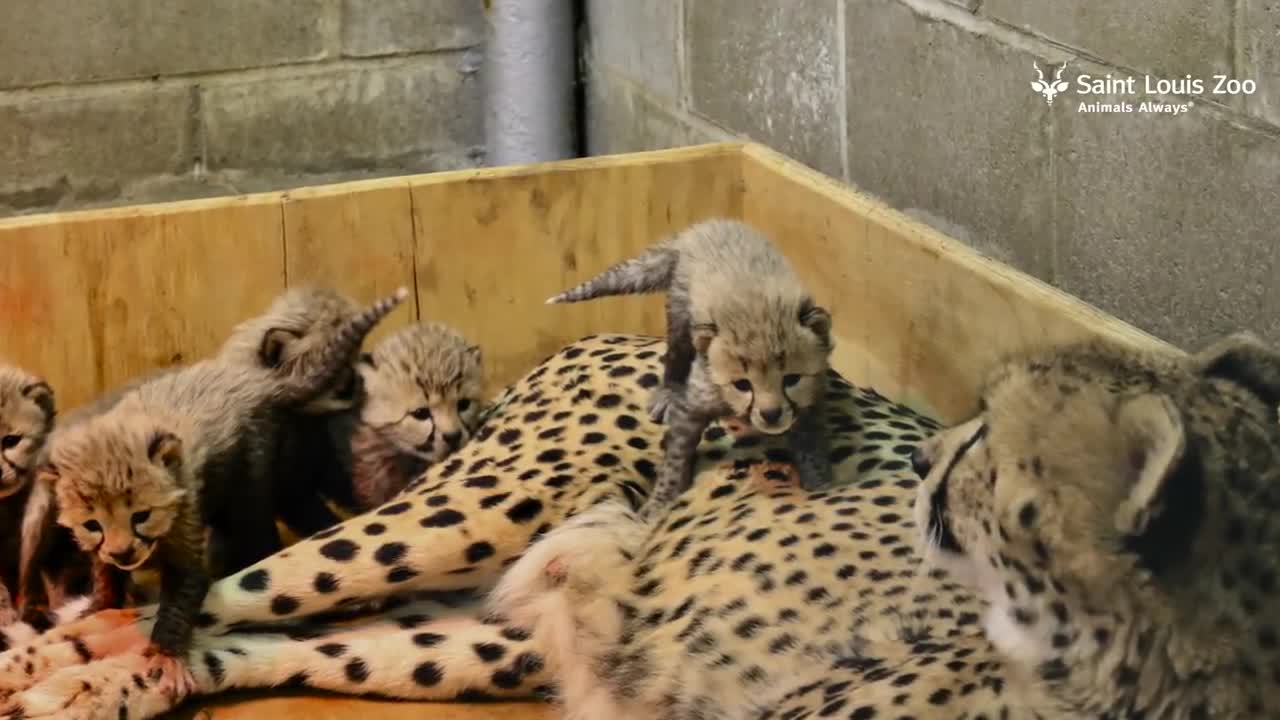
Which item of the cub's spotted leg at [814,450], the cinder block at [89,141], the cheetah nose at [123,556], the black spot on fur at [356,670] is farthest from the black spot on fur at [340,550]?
the cinder block at [89,141]

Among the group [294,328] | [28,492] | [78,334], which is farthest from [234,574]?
[78,334]

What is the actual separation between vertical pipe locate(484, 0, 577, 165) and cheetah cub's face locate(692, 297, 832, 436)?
1.48 meters

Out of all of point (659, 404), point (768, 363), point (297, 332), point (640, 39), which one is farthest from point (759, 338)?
point (640, 39)

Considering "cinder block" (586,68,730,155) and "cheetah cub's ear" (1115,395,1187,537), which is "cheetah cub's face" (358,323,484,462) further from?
"cheetah cub's ear" (1115,395,1187,537)

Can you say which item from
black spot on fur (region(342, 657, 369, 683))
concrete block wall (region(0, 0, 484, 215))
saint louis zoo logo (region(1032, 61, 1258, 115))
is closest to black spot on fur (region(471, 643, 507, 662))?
black spot on fur (region(342, 657, 369, 683))

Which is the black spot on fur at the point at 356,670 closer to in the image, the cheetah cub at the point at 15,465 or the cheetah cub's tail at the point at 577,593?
the cheetah cub's tail at the point at 577,593

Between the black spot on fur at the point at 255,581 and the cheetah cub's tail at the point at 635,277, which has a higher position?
the cheetah cub's tail at the point at 635,277

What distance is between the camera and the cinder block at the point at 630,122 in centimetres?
261

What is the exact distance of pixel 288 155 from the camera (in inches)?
120

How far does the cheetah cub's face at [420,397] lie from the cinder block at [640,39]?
0.86m

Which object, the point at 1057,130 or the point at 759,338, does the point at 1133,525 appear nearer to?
the point at 759,338

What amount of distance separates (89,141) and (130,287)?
999mm

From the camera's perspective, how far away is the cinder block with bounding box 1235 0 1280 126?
51.5 inches

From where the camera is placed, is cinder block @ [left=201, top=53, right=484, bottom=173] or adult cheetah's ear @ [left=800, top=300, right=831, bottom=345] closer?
adult cheetah's ear @ [left=800, top=300, right=831, bottom=345]
